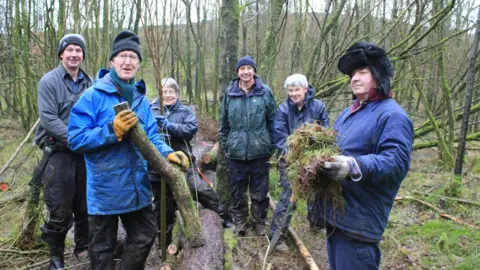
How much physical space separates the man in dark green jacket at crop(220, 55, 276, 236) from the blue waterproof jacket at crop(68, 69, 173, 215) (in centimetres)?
191

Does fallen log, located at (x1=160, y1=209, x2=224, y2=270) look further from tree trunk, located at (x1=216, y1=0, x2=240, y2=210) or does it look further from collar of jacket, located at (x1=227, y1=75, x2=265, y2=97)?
collar of jacket, located at (x1=227, y1=75, x2=265, y2=97)

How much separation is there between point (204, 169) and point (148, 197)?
4078mm

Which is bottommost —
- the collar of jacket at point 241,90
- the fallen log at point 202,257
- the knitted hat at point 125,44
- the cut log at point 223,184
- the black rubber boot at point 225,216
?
the black rubber boot at point 225,216

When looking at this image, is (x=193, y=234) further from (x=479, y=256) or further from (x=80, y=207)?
(x=479, y=256)

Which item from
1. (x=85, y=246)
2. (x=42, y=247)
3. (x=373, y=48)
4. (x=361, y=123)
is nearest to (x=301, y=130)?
(x=361, y=123)

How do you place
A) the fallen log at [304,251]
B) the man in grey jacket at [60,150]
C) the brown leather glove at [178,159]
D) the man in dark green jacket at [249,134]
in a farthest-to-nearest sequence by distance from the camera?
the man in dark green jacket at [249,134], the fallen log at [304,251], the man in grey jacket at [60,150], the brown leather glove at [178,159]

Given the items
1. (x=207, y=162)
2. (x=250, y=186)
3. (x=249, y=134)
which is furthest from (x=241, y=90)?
(x=207, y=162)

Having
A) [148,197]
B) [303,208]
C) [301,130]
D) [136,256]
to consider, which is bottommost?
[303,208]

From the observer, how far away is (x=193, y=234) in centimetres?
315

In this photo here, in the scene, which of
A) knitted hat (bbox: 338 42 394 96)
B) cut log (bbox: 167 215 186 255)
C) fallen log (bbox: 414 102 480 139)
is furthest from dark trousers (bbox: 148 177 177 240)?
fallen log (bbox: 414 102 480 139)

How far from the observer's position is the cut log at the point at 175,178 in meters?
2.64

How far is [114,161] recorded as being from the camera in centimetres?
274

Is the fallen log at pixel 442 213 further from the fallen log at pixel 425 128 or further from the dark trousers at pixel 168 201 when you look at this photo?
the dark trousers at pixel 168 201

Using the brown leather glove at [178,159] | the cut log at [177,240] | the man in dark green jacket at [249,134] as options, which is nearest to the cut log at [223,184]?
the man in dark green jacket at [249,134]
